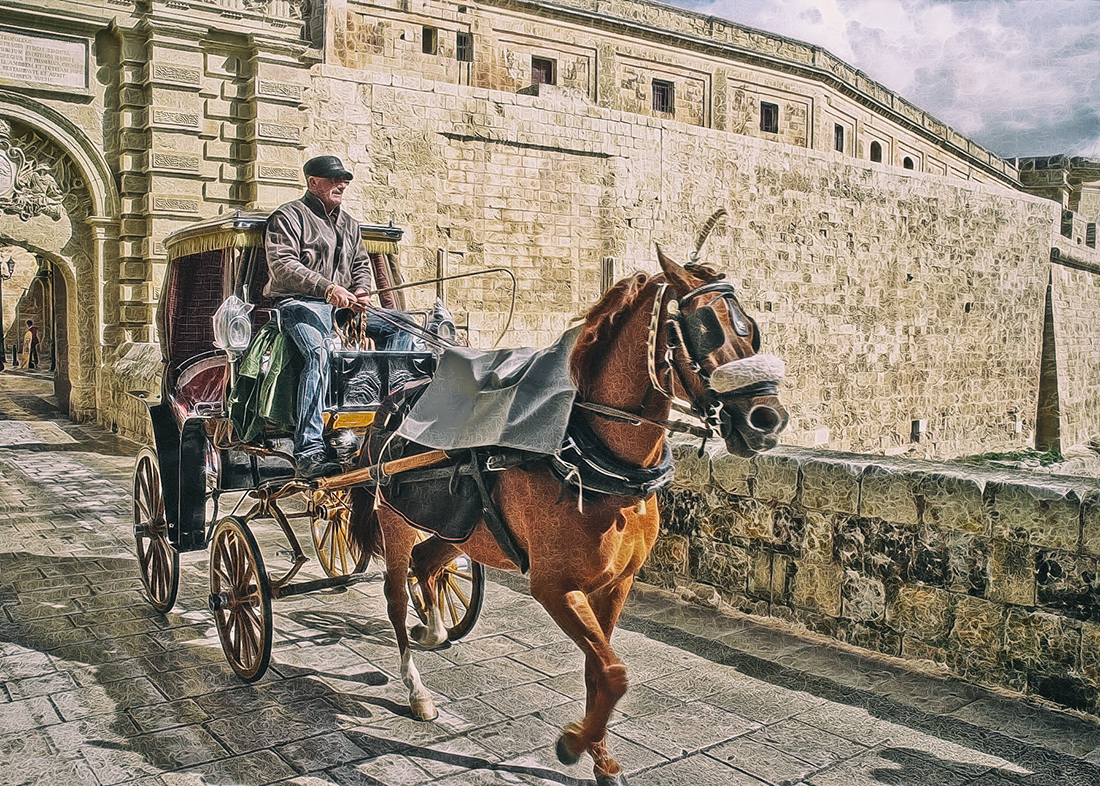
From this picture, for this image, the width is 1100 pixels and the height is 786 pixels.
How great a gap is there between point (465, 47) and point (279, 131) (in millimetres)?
11035

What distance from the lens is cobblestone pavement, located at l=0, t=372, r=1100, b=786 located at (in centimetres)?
310

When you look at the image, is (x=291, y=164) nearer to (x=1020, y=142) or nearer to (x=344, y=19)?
(x=344, y=19)

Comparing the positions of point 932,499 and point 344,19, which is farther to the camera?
point 344,19

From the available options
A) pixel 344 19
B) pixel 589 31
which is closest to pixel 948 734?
pixel 344 19

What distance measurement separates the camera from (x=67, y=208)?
1188 cm

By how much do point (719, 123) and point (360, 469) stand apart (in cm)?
2511

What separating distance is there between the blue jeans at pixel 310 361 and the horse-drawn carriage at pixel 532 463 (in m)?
0.13

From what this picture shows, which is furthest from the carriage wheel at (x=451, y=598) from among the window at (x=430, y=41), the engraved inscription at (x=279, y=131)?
the window at (x=430, y=41)

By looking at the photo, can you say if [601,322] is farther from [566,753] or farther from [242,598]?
[242,598]

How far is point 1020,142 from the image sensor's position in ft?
250

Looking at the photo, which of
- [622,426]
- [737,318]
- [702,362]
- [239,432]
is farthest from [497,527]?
[239,432]

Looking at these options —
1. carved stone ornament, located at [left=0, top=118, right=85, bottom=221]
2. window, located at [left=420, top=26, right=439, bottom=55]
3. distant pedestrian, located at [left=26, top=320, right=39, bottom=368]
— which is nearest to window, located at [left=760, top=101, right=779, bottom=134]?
window, located at [left=420, top=26, right=439, bottom=55]

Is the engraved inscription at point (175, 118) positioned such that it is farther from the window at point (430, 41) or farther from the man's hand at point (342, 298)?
the window at point (430, 41)

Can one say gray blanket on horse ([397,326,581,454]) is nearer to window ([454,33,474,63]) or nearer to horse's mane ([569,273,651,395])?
horse's mane ([569,273,651,395])
